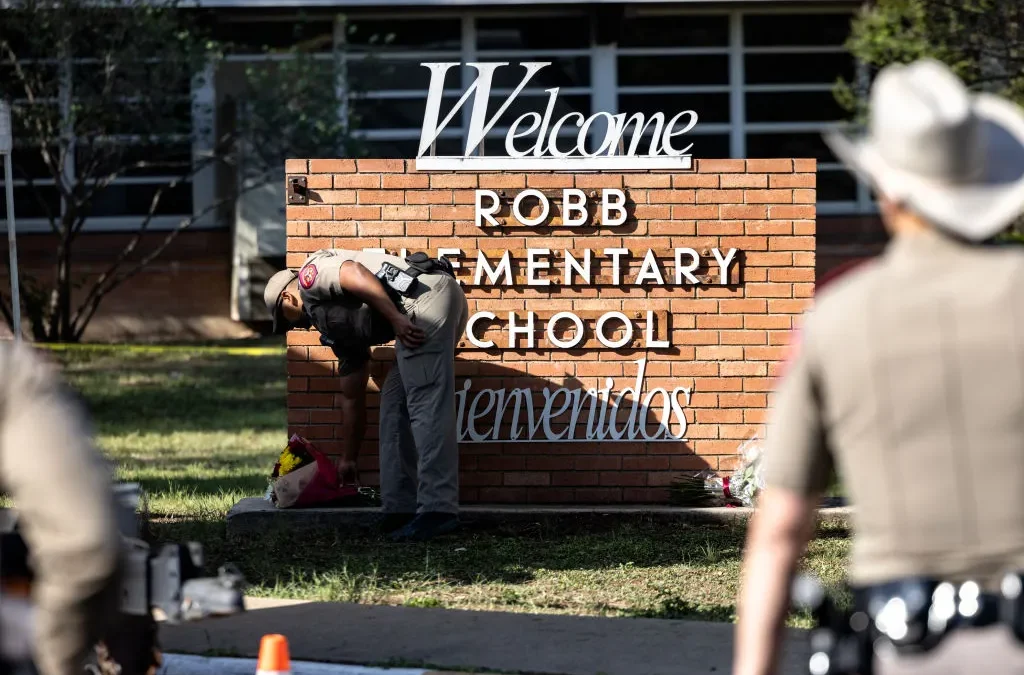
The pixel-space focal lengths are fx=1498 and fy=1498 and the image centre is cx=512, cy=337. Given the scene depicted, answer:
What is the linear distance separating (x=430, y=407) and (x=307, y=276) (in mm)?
956

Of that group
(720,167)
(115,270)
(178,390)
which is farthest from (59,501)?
(115,270)

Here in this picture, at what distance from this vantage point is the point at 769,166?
8570mm

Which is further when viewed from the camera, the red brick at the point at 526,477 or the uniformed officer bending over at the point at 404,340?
the red brick at the point at 526,477

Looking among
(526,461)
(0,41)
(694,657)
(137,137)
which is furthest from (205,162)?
(694,657)

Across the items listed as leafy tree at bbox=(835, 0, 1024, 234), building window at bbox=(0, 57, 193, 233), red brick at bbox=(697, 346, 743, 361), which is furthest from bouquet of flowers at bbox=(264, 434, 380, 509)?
building window at bbox=(0, 57, 193, 233)

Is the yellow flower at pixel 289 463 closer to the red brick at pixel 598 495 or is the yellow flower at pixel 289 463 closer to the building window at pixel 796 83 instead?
the red brick at pixel 598 495

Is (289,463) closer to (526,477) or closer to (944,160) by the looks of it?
(526,477)

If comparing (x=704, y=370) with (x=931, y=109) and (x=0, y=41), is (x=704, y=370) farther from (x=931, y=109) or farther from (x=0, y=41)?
(x=0, y=41)

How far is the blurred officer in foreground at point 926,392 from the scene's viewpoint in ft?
8.44

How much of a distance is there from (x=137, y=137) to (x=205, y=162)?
117 cm

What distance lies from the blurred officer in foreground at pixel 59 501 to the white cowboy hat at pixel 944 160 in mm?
1529

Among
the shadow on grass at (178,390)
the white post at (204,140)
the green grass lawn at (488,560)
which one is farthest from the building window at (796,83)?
the green grass lawn at (488,560)

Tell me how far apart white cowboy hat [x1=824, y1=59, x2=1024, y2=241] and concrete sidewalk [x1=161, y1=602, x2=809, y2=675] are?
317 cm

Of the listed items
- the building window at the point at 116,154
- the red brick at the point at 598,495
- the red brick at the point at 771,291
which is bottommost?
the red brick at the point at 598,495
